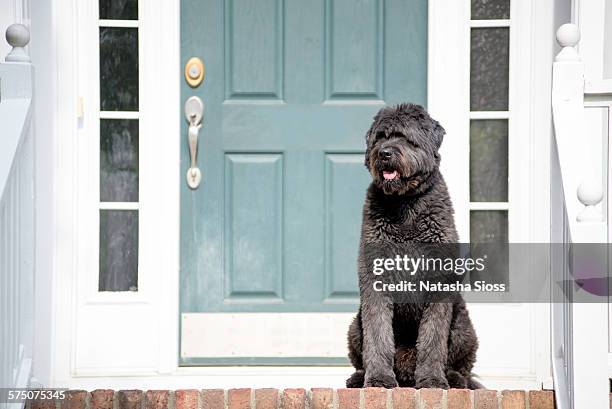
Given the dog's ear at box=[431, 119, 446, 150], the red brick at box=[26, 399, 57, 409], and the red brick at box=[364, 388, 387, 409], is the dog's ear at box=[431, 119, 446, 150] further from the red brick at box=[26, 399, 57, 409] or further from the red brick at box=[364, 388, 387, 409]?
the red brick at box=[26, 399, 57, 409]

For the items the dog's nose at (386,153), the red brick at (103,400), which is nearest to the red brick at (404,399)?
the dog's nose at (386,153)

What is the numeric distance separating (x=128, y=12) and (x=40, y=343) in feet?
5.34

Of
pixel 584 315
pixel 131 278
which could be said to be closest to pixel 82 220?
pixel 131 278

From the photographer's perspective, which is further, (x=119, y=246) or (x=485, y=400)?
(x=119, y=246)

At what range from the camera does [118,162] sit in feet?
16.6

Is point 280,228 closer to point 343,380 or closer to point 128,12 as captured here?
point 343,380

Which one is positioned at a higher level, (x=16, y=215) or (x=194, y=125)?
(x=194, y=125)

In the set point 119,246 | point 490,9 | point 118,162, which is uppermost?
point 490,9

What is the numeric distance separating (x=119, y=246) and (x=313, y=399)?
165 cm

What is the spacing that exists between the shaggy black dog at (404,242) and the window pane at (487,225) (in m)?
1.06

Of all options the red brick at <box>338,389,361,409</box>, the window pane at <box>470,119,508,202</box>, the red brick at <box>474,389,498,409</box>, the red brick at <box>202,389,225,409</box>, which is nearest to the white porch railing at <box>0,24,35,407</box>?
the red brick at <box>202,389,225,409</box>

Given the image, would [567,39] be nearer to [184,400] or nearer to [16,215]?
[184,400]

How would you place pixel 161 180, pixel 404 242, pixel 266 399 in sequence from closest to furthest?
pixel 266 399 → pixel 404 242 → pixel 161 180

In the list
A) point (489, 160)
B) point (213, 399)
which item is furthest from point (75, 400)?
point (489, 160)
